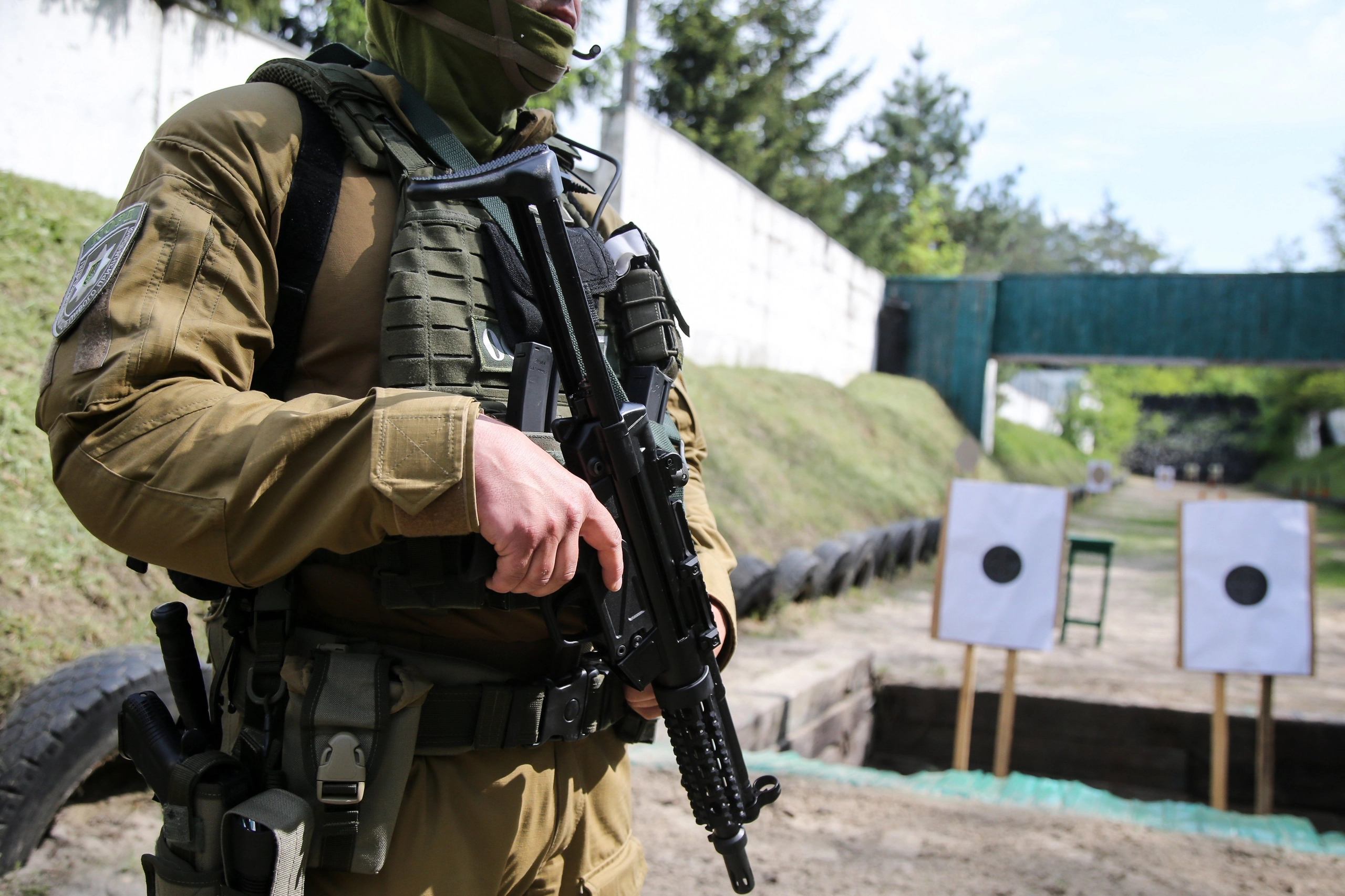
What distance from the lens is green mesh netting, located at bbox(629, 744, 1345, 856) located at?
3.53 m

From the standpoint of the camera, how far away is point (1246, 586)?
4.85 metres

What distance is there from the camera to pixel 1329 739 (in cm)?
480

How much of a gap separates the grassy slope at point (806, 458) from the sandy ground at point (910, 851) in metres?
3.86

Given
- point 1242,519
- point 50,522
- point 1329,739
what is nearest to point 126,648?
point 50,522

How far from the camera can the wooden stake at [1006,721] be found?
451cm

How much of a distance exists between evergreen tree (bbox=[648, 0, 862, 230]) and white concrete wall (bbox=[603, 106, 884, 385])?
18.3 feet

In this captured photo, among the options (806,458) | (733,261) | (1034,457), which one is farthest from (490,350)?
A: (1034,457)

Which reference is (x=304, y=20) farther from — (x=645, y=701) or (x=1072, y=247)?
(x=1072, y=247)

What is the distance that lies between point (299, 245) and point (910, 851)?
9.50 feet

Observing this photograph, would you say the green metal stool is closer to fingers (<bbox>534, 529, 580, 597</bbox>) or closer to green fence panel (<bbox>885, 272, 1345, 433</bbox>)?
fingers (<bbox>534, 529, 580, 597</bbox>)

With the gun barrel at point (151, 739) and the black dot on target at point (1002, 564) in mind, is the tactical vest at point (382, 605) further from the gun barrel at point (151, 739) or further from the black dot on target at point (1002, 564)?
the black dot on target at point (1002, 564)

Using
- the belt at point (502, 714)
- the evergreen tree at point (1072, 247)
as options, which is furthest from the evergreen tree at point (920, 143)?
the belt at point (502, 714)

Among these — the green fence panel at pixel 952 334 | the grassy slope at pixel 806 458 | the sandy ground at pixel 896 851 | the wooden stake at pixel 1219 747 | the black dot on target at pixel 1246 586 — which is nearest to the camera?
the sandy ground at pixel 896 851

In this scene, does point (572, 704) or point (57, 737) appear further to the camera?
point (57, 737)
